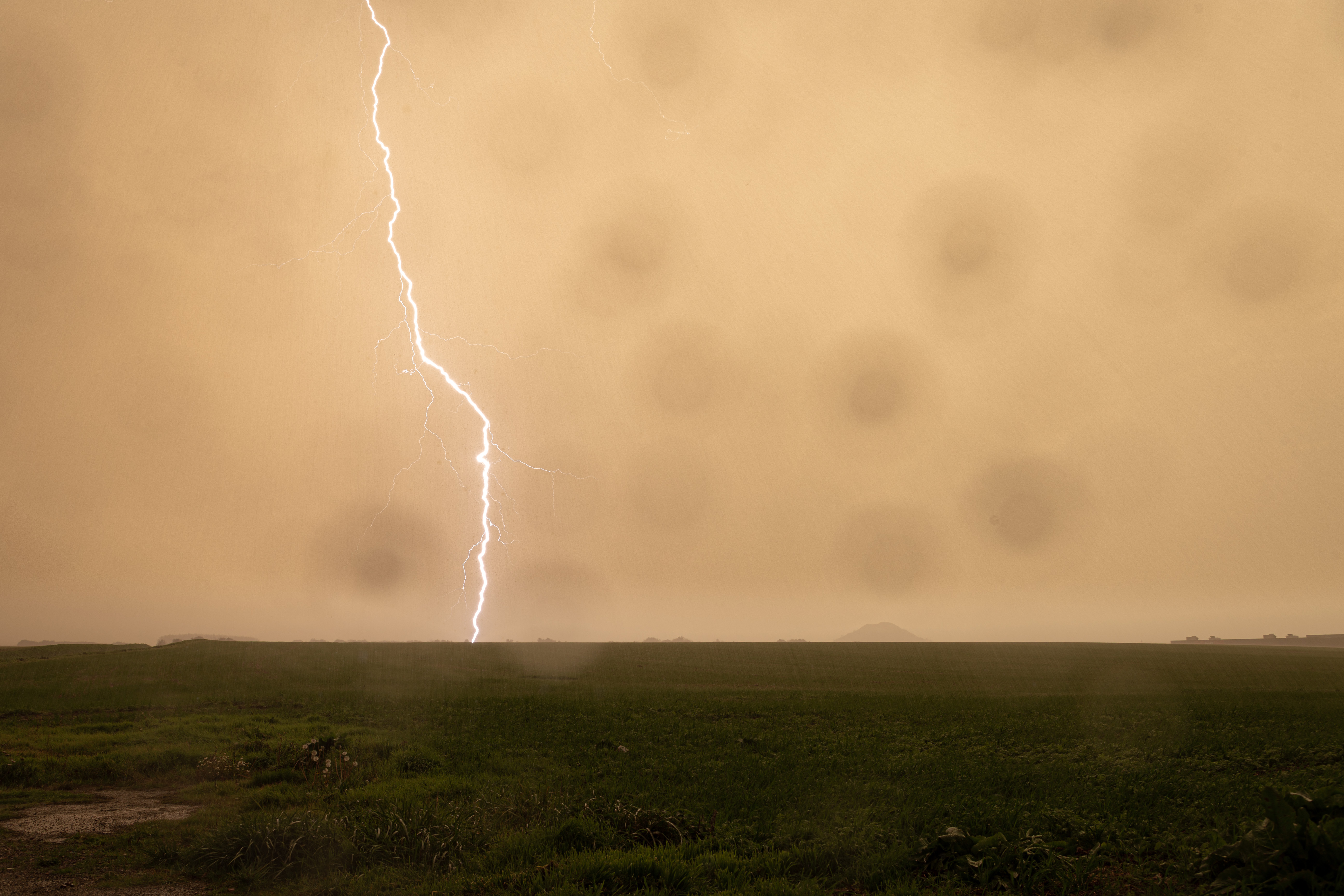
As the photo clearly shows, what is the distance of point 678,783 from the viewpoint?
50.0 ft

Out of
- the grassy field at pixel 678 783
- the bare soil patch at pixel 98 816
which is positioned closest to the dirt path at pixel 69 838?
the bare soil patch at pixel 98 816

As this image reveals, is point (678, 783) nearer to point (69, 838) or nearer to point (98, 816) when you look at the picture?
point (69, 838)

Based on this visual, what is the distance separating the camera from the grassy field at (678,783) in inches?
365

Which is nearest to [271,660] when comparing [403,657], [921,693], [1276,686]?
[403,657]

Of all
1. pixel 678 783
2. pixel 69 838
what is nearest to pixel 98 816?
pixel 69 838

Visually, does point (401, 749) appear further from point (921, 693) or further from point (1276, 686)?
point (1276, 686)

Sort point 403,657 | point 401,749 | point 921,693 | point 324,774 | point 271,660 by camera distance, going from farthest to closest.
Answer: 1. point 403,657
2. point 271,660
3. point 921,693
4. point 401,749
5. point 324,774

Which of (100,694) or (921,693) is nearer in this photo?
(100,694)

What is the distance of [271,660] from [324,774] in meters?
44.1

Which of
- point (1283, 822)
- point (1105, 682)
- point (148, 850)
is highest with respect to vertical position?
point (1283, 822)

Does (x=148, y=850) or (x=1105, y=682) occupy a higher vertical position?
(x=148, y=850)

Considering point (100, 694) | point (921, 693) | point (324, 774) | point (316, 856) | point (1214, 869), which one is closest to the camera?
point (1214, 869)

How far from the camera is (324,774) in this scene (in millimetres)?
15117

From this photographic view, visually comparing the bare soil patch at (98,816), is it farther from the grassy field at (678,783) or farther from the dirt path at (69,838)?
the grassy field at (678,783)
